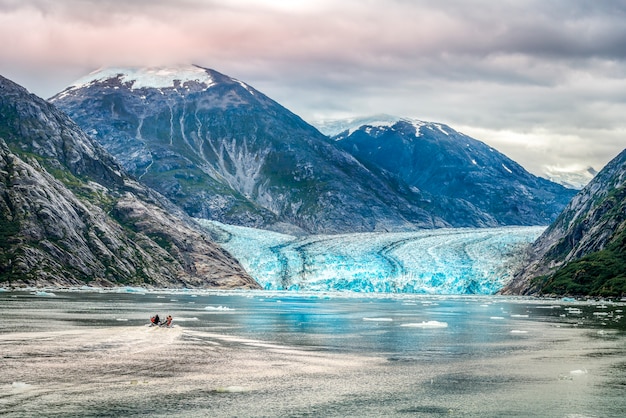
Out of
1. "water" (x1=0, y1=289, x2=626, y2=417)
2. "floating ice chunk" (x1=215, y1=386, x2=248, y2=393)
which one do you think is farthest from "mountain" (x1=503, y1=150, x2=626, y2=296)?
"floating ice chunk" (x1=215, y1=386, x2=248, y2=393)

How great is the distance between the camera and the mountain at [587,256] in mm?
139000

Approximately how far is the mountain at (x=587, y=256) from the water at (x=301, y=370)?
76562 mm

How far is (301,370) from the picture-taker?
39.1 metres

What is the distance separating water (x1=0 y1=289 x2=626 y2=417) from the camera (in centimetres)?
2952

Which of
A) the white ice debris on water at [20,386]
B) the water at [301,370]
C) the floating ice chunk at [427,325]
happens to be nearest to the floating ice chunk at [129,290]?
the water at [301,370]

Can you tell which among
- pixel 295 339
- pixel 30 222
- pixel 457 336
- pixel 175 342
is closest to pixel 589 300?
pixel 457 336

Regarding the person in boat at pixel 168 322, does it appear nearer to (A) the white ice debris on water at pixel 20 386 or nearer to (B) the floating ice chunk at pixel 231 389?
(B) the floating ice chunk at pixel 231 389

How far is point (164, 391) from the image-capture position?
32125mm

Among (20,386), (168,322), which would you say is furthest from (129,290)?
(20,386)

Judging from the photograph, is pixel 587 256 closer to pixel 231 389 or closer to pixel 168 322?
pixel 168 322

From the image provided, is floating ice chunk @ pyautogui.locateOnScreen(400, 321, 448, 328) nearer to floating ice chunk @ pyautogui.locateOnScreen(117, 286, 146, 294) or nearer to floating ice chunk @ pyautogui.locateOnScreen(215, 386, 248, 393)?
floating ice chunk @ pyautogui.locateOnScreen(215, 386, 248, 393)

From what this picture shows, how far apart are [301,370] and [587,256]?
128 meters

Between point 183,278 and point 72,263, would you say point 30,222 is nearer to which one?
point 72,263

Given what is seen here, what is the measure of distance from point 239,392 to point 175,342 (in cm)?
1912
